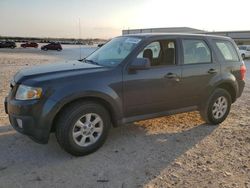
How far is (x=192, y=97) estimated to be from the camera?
5.68 metres

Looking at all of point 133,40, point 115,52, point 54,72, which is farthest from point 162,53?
point 54,72

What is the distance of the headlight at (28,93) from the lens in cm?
412

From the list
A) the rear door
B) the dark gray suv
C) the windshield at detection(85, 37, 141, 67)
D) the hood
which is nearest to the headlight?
the dark gray suv

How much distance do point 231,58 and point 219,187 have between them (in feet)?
10.9

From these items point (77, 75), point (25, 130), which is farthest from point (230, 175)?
point (25, 130)

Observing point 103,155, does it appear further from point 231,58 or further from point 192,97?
point 231,58

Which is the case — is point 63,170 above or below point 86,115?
below

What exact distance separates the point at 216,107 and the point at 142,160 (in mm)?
2439

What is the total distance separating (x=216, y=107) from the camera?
20.2 ft

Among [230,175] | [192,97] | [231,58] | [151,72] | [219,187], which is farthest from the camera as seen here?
[231,58]

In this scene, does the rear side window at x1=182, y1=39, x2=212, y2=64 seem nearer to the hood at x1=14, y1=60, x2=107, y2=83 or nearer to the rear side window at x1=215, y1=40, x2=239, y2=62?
the rear side window at x1=215, y1=40, x2=239, y2=62

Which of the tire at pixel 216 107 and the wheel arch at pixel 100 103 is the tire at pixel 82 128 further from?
the tire at pixel 216 107

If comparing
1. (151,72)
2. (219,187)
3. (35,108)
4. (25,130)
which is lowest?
(219,187)

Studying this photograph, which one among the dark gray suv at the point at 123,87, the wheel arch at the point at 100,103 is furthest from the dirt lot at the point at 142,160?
the wheel arch at the point at 100,103
